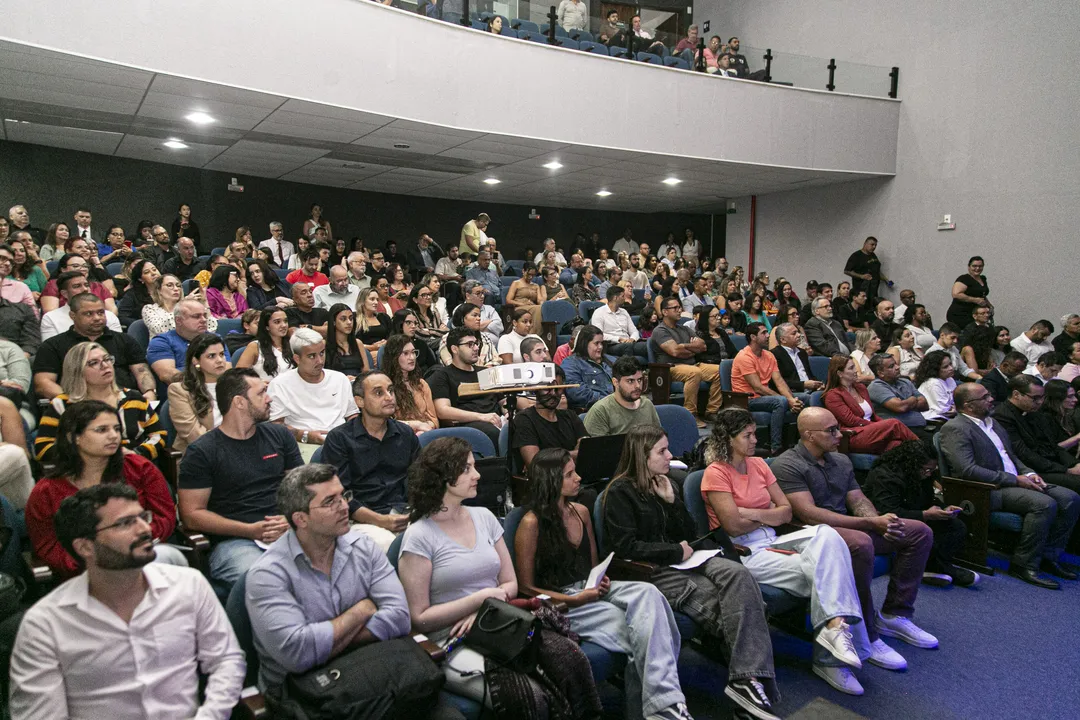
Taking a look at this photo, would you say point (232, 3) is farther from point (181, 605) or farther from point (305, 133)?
point (181, 605)

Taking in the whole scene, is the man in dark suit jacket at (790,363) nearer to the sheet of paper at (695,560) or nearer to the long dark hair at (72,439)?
the sheet of paper at (695,560)

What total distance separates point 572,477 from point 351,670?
0.98 m

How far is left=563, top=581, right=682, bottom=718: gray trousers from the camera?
87.8 inches

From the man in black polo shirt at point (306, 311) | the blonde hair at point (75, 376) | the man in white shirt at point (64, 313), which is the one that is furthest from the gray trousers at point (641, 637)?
the man in white shirt at point (64, 313)

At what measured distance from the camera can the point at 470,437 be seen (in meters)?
3.37

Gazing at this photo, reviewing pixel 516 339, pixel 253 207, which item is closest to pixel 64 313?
pixel 516 339

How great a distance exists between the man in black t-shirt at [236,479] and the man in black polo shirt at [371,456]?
195 mm

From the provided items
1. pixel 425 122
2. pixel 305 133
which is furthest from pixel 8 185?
pixel 425 122

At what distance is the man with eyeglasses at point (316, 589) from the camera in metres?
1.87

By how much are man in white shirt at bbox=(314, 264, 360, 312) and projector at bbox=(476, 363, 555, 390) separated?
113 inches

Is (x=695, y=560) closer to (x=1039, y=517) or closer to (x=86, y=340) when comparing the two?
(x=1039, y=517)

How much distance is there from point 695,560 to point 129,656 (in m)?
1.81

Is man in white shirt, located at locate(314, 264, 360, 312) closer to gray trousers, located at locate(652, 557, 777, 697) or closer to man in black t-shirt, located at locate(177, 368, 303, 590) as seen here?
man in black t-shirt, located at locate(177, 368, 303, 590)

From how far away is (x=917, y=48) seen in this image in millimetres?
9062
